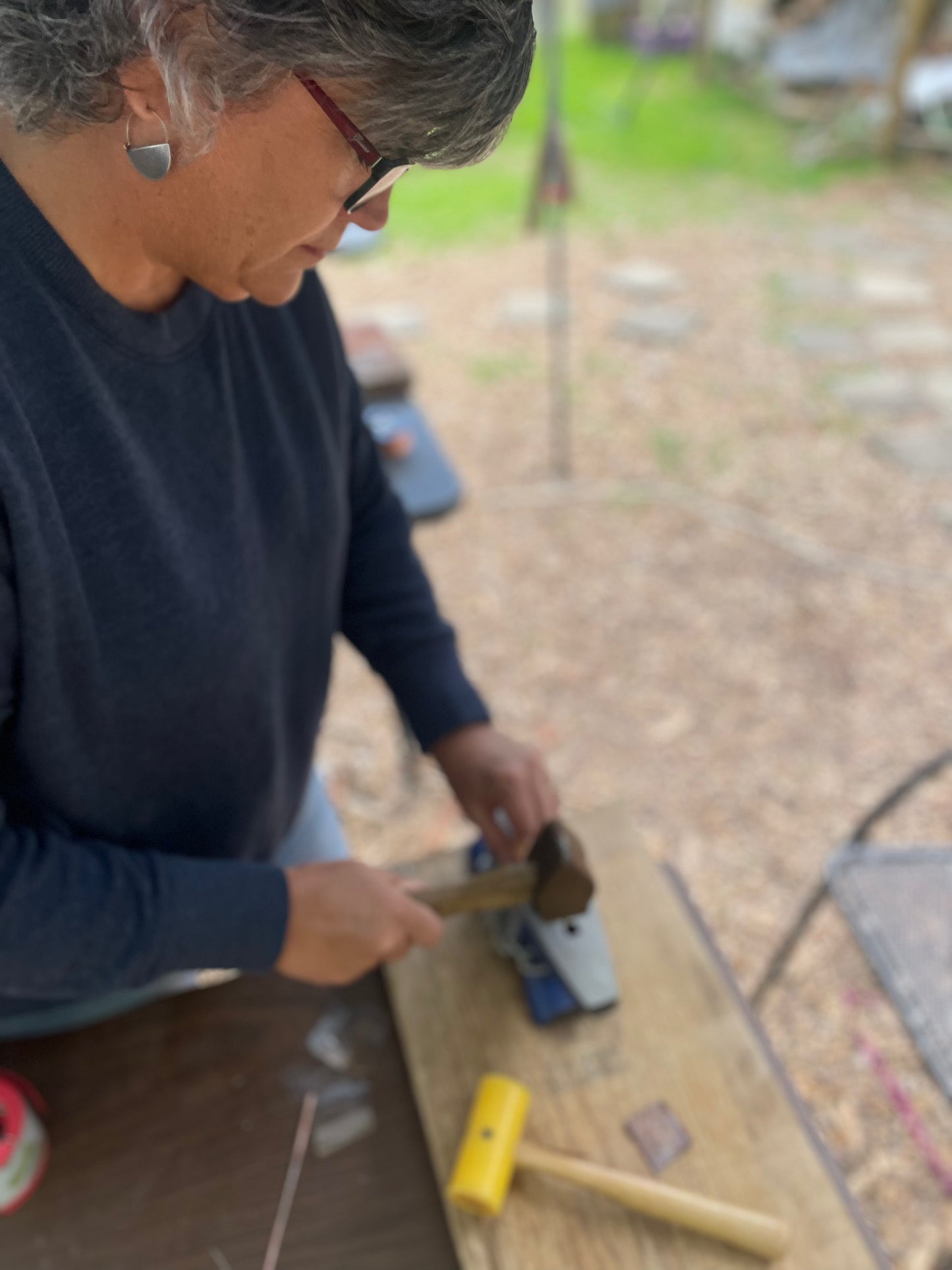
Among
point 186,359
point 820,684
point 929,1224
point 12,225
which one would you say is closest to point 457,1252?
point 186,359

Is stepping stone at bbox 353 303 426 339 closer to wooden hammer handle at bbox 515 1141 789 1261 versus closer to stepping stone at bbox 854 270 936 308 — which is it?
stepping stone at bbox 854 270 936 308

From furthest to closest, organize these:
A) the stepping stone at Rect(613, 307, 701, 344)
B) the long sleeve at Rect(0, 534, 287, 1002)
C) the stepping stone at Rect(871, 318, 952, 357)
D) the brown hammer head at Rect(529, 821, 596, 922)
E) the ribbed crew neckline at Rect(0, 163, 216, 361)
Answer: the stepping stone at Rect(613, 307, 701, 344) < the stepping stone at Rect(871, 318, 952, 357) < the brown hammer head at Rect(529, 821, 596, 922) < the long sleeve at Rect(0, 534, 287, 1002) < the ribbed crew neckline at Rect(0, 163, 216, 361)

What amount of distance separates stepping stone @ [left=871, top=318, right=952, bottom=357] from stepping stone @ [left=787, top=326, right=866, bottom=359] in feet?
0.35

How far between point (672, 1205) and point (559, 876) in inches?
14.6

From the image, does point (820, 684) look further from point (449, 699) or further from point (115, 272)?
point (115, 272)

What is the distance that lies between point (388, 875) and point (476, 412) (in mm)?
4383

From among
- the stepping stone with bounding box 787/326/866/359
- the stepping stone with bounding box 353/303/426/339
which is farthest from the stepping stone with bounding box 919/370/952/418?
the stepping stone with bounding box 353/303/426/339

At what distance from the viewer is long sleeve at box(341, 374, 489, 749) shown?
1.46m

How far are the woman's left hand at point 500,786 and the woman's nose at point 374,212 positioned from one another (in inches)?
28.9

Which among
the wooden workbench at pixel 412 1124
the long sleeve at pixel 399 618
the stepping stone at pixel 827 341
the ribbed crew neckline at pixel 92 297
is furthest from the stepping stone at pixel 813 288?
the ribbed crew neckline at pixel 92 297

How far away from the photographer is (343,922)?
1.12 metres

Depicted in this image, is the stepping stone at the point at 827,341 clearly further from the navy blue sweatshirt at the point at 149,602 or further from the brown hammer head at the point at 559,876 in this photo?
the brown hammer head at the point at 559,876

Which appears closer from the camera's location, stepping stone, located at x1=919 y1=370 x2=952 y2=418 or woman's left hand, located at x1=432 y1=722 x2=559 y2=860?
woman's left hand, located at x1=432 y1=722 x2=559 y2=860

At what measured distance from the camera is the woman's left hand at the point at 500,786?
136 centimetres
